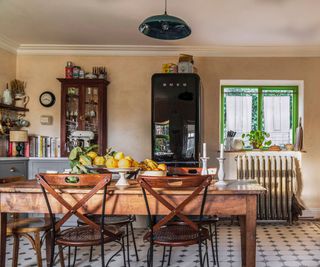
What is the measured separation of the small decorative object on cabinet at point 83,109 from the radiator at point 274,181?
6.71ft

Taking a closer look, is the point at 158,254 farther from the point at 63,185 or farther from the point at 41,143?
the point at 41,143

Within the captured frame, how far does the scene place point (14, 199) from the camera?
2172mm

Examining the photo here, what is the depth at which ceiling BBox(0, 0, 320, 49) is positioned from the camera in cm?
348

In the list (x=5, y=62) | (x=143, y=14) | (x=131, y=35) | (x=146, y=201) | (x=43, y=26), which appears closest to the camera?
(x=146, y=201)

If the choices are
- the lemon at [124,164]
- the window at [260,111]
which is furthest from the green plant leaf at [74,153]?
the window at [260,111]

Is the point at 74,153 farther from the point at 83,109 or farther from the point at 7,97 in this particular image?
the point at 7,97

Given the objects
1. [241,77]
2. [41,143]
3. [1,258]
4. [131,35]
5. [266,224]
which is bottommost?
[266,224]

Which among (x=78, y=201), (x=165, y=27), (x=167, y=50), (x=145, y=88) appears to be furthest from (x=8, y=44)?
(x=78, y=201)

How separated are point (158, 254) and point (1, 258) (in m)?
1.56

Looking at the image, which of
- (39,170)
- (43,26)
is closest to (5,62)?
(43,26)

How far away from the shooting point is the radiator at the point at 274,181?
187 inches

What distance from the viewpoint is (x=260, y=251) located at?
3471mm

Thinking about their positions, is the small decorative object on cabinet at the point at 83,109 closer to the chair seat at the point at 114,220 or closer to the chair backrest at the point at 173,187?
the chair seat at the point at 114,220

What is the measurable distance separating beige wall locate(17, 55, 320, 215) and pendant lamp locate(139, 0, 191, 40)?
2285 millimetres
